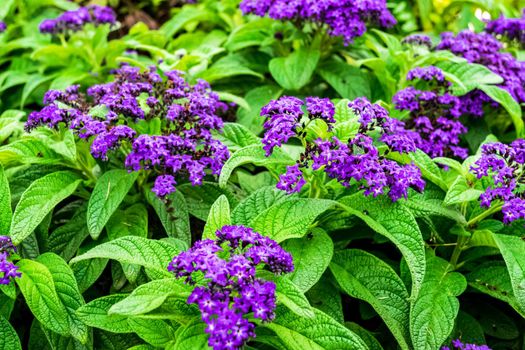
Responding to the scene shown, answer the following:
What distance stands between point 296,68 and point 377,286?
1.60 meters

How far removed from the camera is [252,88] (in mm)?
3961

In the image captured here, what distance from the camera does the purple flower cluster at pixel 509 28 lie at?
→ 4.00m

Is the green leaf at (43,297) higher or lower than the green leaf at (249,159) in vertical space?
lower

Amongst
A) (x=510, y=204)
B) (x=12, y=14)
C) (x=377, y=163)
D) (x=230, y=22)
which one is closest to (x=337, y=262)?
(x=377, y=163)

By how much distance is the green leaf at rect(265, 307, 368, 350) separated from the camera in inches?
77.5

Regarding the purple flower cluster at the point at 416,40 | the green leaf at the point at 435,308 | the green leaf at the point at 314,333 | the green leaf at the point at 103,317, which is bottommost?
the green leaf at the point at 435,308

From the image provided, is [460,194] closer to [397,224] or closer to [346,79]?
[397,224]

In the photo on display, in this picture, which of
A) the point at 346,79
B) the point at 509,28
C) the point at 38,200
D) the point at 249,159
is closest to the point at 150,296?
the point at 249,159

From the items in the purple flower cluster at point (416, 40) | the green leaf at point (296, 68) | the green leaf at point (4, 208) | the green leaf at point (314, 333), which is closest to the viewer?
the green leaf at point (314, 333)

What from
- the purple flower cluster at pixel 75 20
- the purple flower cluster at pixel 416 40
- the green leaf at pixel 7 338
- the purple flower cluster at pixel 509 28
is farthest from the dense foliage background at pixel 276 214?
the purple flower cluster at pixel 75 20

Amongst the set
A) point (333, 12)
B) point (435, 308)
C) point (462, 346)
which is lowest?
point (462, 346)

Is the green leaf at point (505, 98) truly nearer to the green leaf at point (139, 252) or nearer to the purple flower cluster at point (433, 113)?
the purple flower cluster at point (433, 113)

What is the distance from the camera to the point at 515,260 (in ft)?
7.50

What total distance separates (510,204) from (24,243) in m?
1.98
